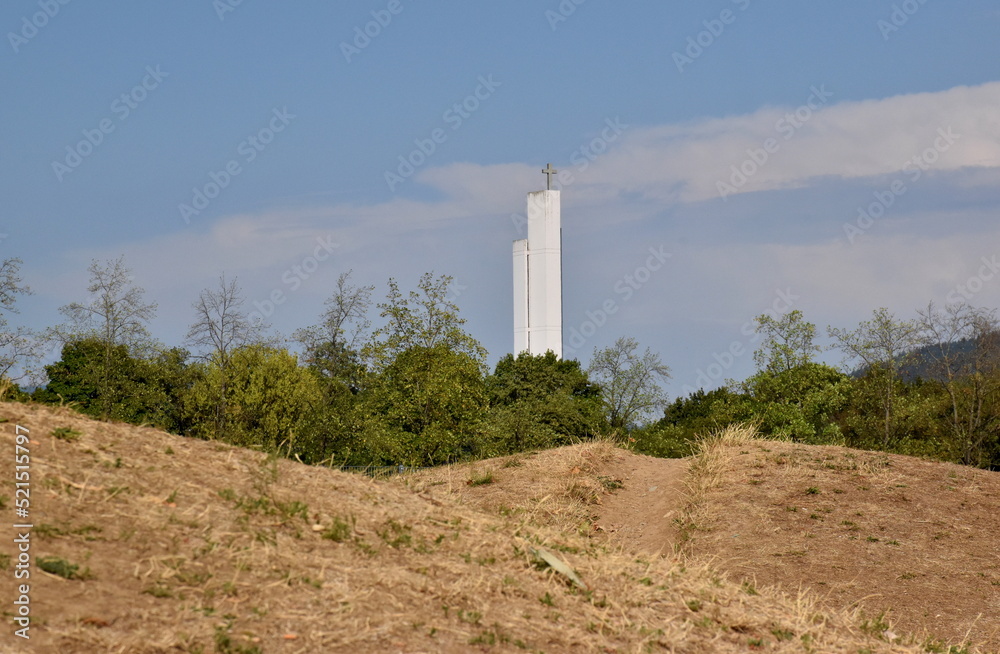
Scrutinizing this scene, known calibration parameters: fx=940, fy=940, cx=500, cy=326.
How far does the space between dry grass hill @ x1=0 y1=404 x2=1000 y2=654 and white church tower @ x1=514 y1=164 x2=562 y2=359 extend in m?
38.5

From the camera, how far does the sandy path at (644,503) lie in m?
13.1

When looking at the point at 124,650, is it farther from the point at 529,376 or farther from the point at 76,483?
the point at 529,376

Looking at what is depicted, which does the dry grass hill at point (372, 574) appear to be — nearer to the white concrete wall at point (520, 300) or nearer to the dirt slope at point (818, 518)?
the dirt slope at point (818, 518)

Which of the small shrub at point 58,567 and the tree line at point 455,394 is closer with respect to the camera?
the small shrub at point 58,567

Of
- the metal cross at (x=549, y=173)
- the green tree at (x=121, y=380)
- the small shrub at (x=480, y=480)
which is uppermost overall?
the metal cross at (x=549, y=173)

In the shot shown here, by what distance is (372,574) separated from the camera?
6742mm

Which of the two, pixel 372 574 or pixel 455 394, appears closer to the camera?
pixel 372 574

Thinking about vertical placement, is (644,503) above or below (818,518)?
above

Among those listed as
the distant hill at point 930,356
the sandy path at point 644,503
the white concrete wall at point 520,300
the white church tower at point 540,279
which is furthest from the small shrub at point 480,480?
the white concrete wall at point 520,300

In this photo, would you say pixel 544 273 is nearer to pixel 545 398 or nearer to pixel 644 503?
pixel 545 398

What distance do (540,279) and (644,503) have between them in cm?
3720

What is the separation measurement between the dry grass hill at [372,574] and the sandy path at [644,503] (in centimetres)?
67

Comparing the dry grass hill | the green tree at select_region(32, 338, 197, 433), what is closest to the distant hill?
the dry grass hill

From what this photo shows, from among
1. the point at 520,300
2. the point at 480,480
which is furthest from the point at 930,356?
the point at 480,480
